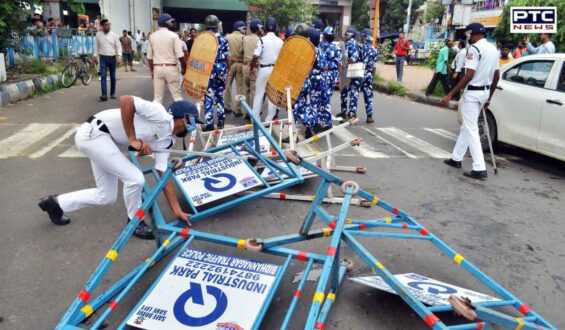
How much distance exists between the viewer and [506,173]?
6316 millimetres

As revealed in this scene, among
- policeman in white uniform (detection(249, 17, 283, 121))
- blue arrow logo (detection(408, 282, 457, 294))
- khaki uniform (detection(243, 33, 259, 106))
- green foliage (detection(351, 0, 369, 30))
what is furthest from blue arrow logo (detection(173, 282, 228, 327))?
green foliage (detection(351, 0, 369, 30))

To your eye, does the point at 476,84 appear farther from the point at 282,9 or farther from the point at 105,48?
the point at 282,9

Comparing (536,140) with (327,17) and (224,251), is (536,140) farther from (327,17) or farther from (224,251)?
(327,17)

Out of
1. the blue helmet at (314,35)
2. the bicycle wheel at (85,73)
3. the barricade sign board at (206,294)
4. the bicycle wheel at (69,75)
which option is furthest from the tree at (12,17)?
the barricade sign board at (206,294)

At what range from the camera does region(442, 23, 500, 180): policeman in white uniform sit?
5832 millimetres

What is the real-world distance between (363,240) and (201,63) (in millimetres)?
3581

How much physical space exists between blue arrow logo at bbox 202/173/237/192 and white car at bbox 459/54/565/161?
454cm

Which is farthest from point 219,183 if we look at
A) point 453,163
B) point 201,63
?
point 453,163

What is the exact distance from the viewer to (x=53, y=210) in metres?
3.95

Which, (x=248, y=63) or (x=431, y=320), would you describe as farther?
(x=248, y=63)

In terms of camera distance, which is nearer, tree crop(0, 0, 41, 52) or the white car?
the white car

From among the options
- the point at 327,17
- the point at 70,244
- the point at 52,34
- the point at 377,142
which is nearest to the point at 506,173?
the point at 377,142

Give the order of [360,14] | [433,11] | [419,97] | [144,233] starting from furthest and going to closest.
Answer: [360,14]
[433,11]
[419,97]
[144,233]

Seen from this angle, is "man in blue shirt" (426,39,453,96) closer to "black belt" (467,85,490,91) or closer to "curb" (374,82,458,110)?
"curb" (374,82,458,110)
